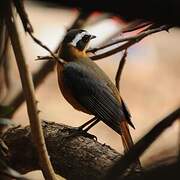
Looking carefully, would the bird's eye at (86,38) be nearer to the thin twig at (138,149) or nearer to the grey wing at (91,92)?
the grey wing at (91,92)

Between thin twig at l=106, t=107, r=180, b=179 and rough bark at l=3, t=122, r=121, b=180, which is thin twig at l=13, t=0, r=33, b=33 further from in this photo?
rough bark at l=3, t=122, r=121, b=180

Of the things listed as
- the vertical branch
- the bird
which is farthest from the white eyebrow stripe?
the vertical branch

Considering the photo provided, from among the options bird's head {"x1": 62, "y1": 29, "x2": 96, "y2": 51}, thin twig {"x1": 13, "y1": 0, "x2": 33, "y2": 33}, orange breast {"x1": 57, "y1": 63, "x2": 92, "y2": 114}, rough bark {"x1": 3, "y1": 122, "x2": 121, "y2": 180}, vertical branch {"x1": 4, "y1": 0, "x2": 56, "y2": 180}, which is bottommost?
orange breast {"x1": 57, "y1": 63, "x2": 92, "y2": 114}

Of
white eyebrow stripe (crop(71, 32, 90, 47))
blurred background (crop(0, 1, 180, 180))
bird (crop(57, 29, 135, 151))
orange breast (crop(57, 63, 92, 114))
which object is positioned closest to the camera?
bird (crop(57, 29, 135, 151))

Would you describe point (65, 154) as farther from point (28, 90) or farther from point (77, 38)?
point (77, 38)

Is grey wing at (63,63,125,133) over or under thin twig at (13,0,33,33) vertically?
under

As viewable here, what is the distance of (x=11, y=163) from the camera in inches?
89.8

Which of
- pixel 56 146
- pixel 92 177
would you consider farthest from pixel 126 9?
Result: pixel 56 146

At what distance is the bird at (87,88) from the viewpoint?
2.91 metres

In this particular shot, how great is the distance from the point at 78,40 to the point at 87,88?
48cm

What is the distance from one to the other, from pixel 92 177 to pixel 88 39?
1.70m

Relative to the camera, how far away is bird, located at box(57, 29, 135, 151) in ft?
9.55

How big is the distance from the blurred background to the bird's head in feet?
12.1

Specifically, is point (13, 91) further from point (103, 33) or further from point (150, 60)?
point (150, 60)
